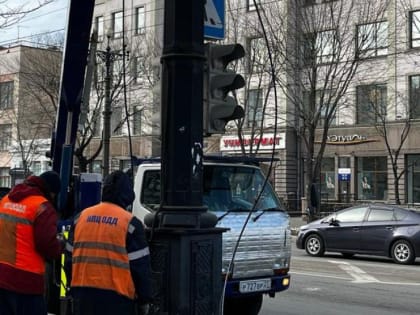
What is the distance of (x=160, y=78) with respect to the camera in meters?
4.83

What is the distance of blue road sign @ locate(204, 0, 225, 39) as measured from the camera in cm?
568

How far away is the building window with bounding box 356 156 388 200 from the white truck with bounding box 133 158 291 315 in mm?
30784

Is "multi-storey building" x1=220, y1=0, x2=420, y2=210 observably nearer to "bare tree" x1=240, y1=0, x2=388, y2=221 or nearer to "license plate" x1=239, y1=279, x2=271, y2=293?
"bare tree" x1=240, y1=0, x2=388, y2=221

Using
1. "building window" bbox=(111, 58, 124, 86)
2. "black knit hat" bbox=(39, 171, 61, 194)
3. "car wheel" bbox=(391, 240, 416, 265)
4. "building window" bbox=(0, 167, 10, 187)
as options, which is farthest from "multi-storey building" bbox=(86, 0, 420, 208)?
"building window" bbox=(0, 167, 10, 187)

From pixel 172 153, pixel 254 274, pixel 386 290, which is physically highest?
pixel 172 153

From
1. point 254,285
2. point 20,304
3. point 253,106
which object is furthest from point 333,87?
point 20,304

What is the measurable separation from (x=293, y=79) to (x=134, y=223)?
26.3 m

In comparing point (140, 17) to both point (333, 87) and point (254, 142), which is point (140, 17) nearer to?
point (254, 142)

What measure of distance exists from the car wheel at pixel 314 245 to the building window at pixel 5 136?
1552 inches

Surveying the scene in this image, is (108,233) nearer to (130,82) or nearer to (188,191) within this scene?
(188,191)

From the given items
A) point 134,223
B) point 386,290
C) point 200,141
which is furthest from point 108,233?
point 386,290

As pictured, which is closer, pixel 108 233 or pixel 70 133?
pixel 108 233

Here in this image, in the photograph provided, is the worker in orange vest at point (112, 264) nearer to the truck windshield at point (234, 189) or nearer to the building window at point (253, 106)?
the truck windshield at point (234, 189)

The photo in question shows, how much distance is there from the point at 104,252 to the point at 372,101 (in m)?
34.0
